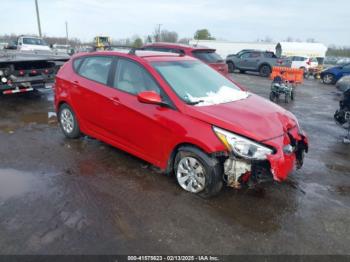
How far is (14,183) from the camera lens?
4055mm

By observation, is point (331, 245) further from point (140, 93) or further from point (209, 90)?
point (140, 93)

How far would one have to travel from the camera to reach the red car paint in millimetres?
3553

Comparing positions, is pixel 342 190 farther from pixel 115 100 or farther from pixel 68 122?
pixel 68 122

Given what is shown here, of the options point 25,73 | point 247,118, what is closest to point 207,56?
point 25,73

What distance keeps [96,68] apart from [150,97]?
5.48 ft

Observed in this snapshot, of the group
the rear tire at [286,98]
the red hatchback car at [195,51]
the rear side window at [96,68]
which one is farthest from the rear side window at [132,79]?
the rear tire at [286,98]

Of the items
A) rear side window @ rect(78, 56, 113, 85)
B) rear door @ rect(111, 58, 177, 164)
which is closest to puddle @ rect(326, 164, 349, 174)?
rear door @ rect(111, 58, 177, 164)

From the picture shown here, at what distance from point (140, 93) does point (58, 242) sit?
6.54 ft

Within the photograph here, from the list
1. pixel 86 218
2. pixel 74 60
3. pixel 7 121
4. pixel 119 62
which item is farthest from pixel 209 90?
pixel 7 121

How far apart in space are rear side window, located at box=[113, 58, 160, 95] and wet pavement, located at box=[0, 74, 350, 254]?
119 cm

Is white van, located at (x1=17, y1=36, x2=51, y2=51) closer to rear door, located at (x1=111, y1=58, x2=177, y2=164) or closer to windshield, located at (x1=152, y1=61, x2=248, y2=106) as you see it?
rear door, located at (x1=111, y1=58, x2=177, y2=164)

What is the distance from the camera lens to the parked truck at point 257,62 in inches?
845

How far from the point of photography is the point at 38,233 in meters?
3.04

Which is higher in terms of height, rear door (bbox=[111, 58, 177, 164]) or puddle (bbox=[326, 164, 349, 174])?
rear door (bbox=[111, 58, 177, 164])
